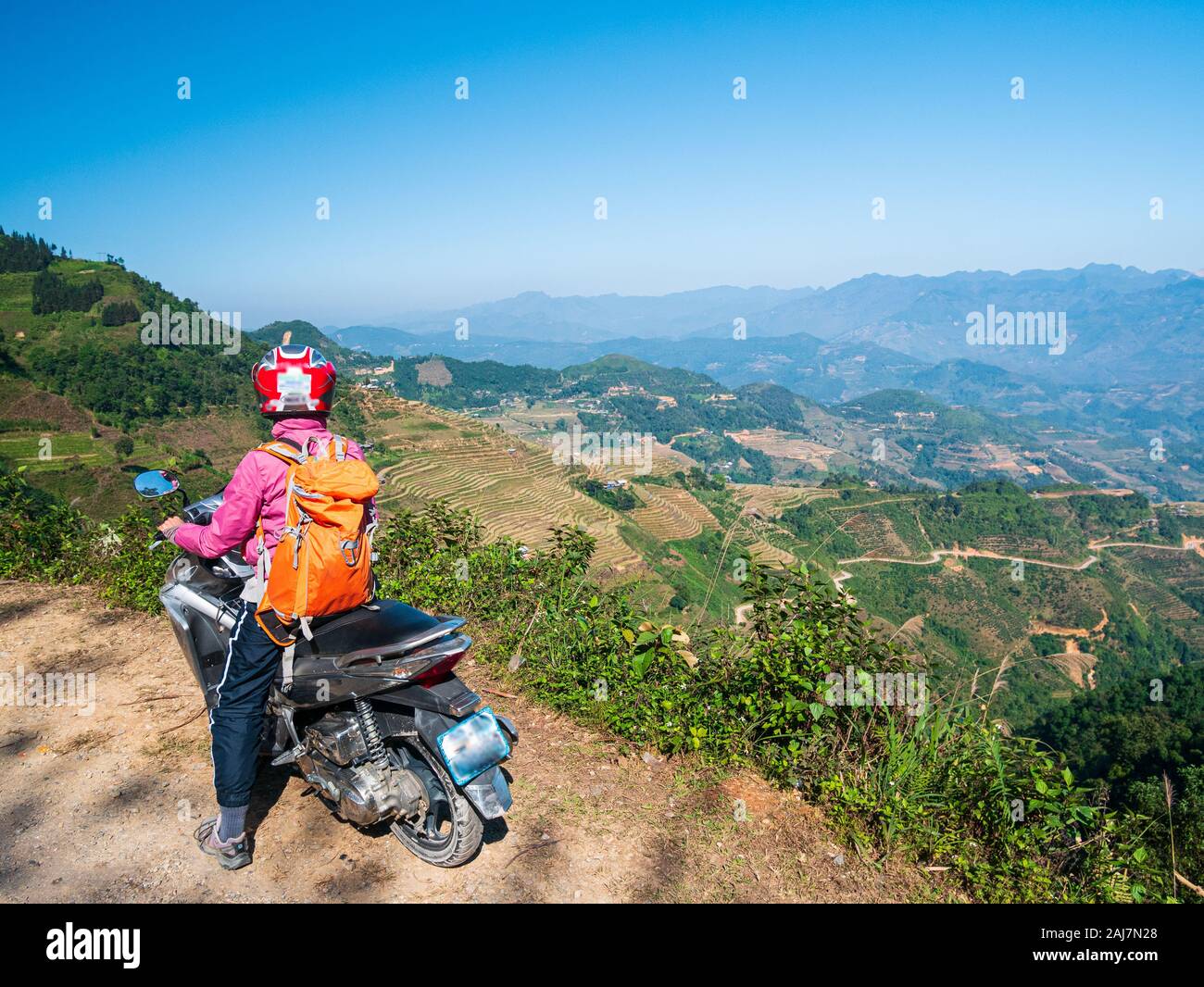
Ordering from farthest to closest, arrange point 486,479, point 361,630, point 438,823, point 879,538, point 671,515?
point 879,538, point 671,515, point 486,479, point 438,823, point 361,630

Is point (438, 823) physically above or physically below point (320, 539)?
below

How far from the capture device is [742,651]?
407cm

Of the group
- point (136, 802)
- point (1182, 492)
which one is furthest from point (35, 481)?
point (1182, 492)

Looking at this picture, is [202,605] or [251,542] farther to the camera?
[202,605]

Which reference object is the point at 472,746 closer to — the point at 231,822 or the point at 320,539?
the point at 320,539

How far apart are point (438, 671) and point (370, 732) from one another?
0.43 meters

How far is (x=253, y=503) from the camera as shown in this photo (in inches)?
105

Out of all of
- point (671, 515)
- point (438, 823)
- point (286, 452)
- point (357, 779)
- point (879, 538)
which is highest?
point (286, 452)

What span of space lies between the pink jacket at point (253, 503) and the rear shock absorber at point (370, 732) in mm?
777

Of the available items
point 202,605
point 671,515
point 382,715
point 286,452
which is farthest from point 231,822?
point 671,515
